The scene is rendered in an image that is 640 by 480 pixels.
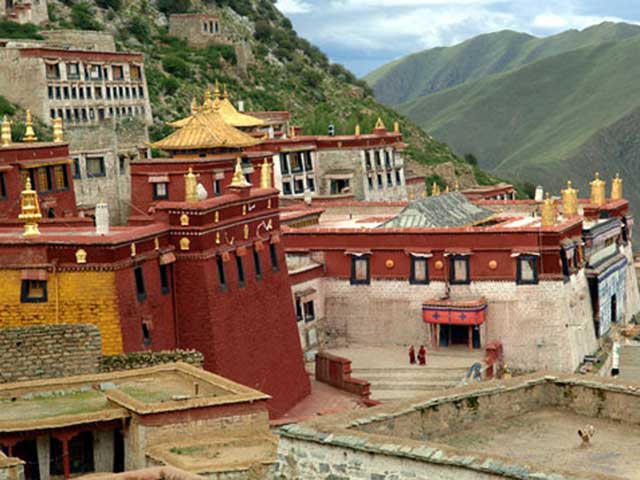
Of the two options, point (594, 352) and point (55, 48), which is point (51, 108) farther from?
point (594, 352)

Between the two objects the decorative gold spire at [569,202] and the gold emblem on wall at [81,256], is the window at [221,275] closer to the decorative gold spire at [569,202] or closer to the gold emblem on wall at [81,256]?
the gold emblem on wall at [81,256]

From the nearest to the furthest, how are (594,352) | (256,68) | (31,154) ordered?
(31,154), (594,352), (256,68)

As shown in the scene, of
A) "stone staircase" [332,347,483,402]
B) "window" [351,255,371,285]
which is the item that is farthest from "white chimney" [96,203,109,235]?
"window" [351,255,371,285]

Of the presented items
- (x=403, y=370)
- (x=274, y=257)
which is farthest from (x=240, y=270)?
(x=403, y=370)

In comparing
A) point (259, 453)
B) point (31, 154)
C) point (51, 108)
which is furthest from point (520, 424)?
point (51, 108)

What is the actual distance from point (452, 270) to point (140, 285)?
59.1 feet

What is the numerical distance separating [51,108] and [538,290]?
3661 cm

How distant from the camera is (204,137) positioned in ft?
170

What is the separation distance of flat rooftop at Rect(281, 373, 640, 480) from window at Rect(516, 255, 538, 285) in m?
31.8

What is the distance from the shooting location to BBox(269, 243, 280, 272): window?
42.8 metres

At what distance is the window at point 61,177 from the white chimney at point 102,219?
39.4 feet

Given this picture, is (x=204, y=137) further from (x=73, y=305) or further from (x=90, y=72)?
(x=90, y=72)

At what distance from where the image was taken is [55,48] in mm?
80062

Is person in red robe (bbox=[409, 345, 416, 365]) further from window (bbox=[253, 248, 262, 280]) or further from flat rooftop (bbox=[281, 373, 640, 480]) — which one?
flat rooftop (bbox=[281, 373, 640, 480])
